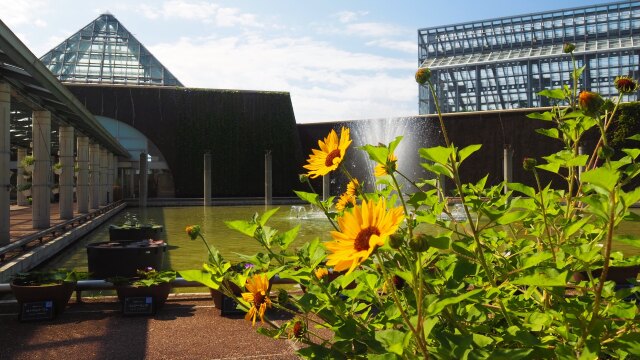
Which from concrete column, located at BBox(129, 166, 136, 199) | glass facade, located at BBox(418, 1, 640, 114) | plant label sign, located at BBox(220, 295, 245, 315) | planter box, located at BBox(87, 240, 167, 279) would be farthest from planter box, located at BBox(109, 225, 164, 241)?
glass facade, located at BBox(418, 1, 640, 114)

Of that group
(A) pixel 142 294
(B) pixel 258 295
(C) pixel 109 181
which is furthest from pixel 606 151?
(C) pixel 109 181

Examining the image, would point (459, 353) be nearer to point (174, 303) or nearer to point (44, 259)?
point (174, 303)

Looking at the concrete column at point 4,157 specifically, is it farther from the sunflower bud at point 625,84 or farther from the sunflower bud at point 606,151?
the sunflower bud at point 606,151

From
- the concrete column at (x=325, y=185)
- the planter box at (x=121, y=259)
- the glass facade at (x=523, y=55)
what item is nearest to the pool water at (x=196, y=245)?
the planter box at (x=121, y=259)

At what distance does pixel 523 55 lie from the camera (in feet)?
189

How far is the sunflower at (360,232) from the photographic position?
116 cm

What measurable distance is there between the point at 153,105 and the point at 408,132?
59.9ft

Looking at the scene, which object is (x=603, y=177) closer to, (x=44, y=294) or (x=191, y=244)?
(x=44, y=294)

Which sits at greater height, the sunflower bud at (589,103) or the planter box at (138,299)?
the sunflower bud at (589,103)

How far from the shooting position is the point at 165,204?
35.4 m

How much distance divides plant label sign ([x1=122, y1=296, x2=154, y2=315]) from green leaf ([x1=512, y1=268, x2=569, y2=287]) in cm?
540

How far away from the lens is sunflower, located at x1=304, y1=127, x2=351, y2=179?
1.62 m

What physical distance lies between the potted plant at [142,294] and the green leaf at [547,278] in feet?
17.8

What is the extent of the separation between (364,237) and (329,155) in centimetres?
52
